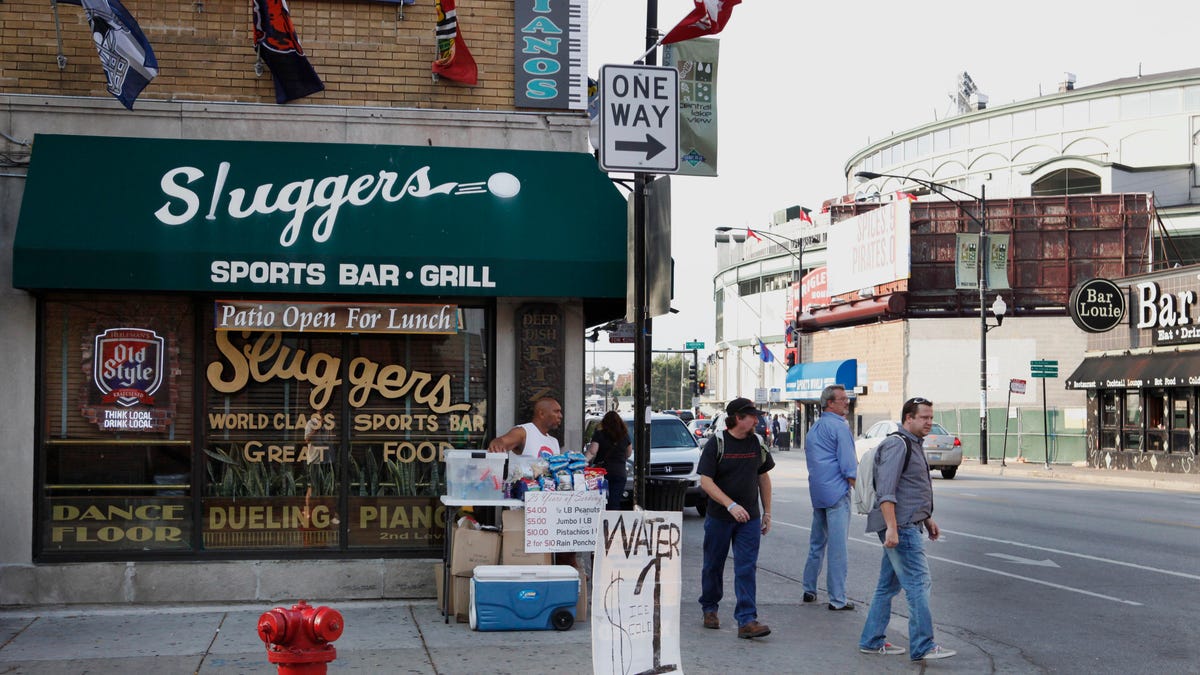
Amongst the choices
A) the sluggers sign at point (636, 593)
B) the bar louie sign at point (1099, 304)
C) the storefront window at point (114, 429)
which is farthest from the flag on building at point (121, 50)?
the bar louie sign at point (1099, 304)

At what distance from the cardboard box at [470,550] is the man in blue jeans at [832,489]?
298 centimetres

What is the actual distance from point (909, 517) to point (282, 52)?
20.0ft

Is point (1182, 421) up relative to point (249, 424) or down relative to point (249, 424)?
down

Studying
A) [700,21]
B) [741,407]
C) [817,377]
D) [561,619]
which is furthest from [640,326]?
[817,377]

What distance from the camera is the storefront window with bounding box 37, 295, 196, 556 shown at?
1025 cm

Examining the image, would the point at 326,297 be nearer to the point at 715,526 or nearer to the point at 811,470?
the point at 715,526

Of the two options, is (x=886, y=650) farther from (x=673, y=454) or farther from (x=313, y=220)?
(x=673, y=454)

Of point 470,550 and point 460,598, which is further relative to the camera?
point 470,550

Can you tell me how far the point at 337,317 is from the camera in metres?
10.4

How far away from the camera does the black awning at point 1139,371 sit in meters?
32.2

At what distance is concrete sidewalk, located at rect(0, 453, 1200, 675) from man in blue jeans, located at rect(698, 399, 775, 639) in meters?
0.33

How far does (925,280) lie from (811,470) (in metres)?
43.7

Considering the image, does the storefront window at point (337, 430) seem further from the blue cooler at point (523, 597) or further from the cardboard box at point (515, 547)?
the blue cooler at point (523, 597)

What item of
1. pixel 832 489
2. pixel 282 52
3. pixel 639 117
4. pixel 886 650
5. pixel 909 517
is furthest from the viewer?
pixel 832 489
